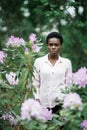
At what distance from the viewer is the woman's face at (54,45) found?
203 inches

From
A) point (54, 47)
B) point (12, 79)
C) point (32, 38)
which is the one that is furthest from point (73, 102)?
point (32, 38)

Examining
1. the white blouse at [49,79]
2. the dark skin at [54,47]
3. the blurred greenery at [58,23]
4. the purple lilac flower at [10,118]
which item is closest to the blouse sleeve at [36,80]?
the white blouse at [49,79]

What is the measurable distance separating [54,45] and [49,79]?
0.39 metres

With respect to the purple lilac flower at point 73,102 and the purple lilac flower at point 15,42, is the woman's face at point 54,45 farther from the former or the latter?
the purple lilac flower at point 73,102

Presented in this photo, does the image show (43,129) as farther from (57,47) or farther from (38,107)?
(57,47)

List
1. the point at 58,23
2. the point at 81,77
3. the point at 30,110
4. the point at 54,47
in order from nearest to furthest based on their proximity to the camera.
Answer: the point at 30,110, the point at 81,77, the point at 54,47, the point at 58,23

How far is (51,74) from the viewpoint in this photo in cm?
516

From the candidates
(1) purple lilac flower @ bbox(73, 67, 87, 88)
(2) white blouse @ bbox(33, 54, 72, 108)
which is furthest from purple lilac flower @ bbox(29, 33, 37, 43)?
(1) purple lilac flower @ bbox(73, 67, 87, 88)

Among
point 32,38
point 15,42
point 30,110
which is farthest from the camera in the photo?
point 15,42

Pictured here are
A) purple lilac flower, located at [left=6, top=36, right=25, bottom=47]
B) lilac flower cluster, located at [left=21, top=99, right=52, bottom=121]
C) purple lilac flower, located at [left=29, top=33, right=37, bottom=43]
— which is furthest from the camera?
purple lilac flower, located at [left=6, top=36, right=25, bottom=47]

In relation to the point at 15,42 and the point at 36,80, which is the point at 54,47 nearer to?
the point at 36,80

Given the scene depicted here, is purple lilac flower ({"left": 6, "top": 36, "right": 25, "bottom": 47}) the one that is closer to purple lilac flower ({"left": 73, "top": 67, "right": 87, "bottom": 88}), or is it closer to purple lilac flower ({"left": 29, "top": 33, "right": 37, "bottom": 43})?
purple lilac flower ({"left": 29, "top": 33, "right": 37, "bottom": 43})

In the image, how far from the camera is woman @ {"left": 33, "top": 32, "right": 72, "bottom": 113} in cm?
516

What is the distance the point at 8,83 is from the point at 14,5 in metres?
7.53
